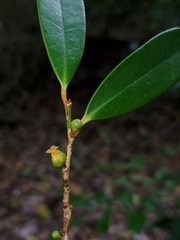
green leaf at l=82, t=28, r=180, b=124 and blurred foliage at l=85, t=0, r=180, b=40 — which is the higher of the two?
blurred foliage at l=85, t=0, r=180, b=40

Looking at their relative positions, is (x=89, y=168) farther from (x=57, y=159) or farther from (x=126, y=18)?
(x=57, y=159)

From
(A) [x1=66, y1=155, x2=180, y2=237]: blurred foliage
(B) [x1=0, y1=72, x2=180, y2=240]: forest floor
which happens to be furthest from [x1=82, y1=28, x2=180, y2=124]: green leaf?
(A) [x1=66, y1=155, x2=180, y2=237]: blurred foliage

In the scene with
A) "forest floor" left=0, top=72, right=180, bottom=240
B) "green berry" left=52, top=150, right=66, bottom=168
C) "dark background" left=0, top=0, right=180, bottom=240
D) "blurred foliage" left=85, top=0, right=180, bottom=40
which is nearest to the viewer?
"green berry" left=52, top=150, right=66, bottom=168

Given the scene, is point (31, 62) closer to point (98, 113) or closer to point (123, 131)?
point (123, 131)

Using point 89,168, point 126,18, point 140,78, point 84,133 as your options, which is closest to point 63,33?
point 140,78

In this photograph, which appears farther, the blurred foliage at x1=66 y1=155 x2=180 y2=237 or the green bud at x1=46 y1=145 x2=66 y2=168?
the blurred foliage at x1=66 y1=155 x2=180 y2=237

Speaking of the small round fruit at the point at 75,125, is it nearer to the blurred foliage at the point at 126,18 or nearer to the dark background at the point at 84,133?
the dark background at the point at 84,133

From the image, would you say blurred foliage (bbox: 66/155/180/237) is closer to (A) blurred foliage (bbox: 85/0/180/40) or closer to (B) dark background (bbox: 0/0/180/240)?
(B) dark background (bbox: 0/0/180/240)

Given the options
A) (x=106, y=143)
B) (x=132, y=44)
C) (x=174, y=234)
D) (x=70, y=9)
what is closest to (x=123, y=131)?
(x=106, y=143)
